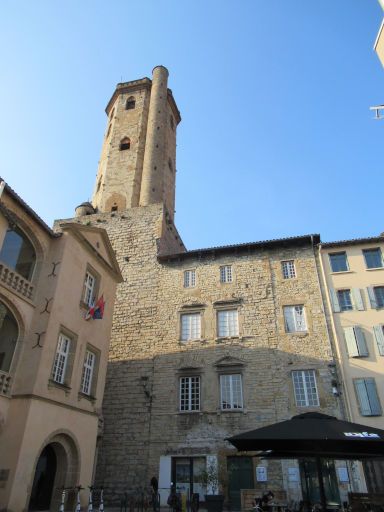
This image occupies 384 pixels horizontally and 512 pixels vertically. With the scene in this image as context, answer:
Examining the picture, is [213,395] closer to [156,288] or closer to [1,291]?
[156,288]

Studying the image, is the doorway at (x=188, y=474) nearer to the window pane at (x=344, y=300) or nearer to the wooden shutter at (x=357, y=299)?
the window pane at (x=344, y=300)

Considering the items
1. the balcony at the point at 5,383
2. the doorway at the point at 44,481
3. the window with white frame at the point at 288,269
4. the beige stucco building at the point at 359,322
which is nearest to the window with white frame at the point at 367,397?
the beige stucco building at the point at 359,322

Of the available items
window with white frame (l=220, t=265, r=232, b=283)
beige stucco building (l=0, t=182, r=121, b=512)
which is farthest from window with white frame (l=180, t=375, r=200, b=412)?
window with white frame (l=220, t=265, r=232, b=283)

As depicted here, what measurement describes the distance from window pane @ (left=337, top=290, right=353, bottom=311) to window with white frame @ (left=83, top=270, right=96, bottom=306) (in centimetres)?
1143

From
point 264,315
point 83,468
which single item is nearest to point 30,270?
point 83,468

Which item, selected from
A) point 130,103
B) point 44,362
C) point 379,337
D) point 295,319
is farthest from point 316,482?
point 130,103

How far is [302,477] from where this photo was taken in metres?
15.8

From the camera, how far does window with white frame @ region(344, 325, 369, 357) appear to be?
56.8ft

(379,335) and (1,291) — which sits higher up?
(379,335)

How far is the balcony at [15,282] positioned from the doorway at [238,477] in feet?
35.7

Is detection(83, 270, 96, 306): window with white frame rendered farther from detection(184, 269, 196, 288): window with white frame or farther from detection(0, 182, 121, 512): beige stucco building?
detection(184, 269, 196, 288): window with white frame

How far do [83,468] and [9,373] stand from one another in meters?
4.52

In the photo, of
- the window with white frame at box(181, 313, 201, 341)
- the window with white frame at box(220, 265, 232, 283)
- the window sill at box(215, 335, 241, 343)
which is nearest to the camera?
the window sill at box(215, 335, 241, 343)

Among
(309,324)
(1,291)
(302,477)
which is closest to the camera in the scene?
(1,291)
